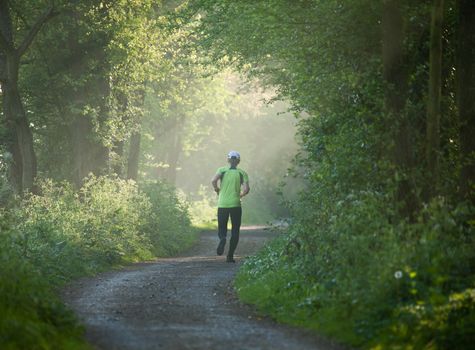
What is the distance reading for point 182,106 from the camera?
48.9 m

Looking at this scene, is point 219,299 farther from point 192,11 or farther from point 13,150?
point 13,150

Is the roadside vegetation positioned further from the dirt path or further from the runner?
the runner

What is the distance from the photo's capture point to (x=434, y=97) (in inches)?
475

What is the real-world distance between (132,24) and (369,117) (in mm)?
13772

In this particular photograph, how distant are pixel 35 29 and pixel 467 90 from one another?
1441 cm

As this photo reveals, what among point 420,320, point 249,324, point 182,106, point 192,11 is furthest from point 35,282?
point 182,106

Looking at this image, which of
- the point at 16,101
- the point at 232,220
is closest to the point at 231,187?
the point at 232,220

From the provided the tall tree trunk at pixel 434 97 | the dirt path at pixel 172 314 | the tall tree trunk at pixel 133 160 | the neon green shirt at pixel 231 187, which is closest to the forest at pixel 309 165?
the tall tree trunk at pixel 434 97

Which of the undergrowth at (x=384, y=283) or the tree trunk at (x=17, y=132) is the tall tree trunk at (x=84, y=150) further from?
the undergrowth at (x=384, y=283)

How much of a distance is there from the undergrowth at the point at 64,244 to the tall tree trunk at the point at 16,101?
86 cm

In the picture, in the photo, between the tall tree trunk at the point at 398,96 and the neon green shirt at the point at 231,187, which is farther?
the neon green shirt at the point at 231,187

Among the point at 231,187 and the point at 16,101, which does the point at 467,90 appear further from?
the point at 16,101

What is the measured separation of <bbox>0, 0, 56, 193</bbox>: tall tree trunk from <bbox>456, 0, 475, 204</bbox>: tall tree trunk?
14133 millimetres

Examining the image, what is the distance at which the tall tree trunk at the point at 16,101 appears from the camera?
2395cm
